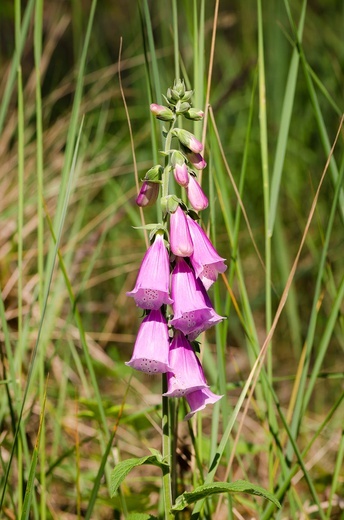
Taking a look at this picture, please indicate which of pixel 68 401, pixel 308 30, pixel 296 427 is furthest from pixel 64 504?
pixel 308 30

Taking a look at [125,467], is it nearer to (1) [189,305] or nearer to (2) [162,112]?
(1) [189,305]

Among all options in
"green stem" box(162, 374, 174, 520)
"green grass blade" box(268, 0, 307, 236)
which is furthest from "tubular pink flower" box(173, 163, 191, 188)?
"green grass blade" box(268, 0, 307, 236)

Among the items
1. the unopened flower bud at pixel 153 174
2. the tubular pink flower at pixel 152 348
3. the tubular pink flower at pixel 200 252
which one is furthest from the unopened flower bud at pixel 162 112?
the tubular pink flower at pixel 152 348

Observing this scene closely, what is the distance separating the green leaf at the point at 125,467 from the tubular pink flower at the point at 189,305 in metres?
0.25

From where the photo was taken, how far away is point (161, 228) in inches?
57.2

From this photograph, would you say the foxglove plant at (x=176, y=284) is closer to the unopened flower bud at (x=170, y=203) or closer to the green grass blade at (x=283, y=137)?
the unopened flower bud at (x=170, y=203)

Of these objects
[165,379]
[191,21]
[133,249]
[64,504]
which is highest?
[191,21]

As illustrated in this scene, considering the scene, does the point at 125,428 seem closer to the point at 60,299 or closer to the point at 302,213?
the point at 60,299

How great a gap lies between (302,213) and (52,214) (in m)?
1.24

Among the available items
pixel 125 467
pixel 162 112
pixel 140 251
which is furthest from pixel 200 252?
pixel 140 251

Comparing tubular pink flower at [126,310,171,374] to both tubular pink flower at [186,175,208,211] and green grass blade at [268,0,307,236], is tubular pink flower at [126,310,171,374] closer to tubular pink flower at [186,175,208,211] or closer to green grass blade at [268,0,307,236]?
tubular pink flower at [186,175,208,211]

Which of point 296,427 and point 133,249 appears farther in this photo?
point 133,249

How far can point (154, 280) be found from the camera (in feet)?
4.58

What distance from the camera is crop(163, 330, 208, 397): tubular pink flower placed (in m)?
1.41
